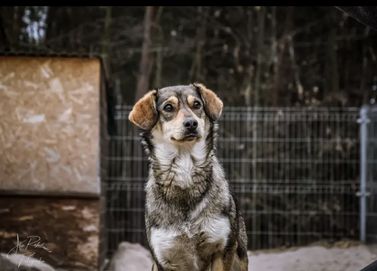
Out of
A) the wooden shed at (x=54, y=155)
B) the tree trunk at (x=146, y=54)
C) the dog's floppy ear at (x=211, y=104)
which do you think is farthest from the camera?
the tree trunk at (x=146, y=54)

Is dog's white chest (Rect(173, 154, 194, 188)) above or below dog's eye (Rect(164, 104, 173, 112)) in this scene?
below

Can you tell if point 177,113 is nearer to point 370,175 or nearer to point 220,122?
point 220,122

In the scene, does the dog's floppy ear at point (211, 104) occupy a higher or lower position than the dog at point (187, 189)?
higher

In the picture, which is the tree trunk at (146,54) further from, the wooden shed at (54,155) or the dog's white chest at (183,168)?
the dog's white chest at (183,168)

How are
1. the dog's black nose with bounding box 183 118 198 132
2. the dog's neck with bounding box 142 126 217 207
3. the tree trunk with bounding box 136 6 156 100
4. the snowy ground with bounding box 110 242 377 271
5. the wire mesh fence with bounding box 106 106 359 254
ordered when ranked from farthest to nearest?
the tree trunk with bounding box 136 6 156 100 < the wire mesh fence with bounding box 106 106 359 254 < the snowy ground with bounding box 110 242 377 271 < the dog's neck with bounding box 142 126 217 207 < the dog's black nose with bounding box 183 118 198 132

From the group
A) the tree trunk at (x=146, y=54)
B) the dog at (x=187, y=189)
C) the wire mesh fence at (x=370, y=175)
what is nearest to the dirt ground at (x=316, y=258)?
the wire mesh fence at (x=370, y=175)

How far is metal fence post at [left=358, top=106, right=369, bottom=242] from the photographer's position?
36.4 ft

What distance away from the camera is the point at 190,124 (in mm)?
4789

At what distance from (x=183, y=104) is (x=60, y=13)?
37.7 feet

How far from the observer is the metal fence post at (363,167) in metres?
11.1

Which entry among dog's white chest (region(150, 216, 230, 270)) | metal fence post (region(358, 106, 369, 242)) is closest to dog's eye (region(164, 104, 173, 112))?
dog's white chest (region(150, 216, 230, 270))

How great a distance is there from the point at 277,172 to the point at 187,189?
21.7ft

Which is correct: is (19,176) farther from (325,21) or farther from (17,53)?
(325,21)

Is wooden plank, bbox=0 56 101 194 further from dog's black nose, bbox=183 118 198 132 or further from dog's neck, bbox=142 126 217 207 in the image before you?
dog's black nose, bbox=183 118 198 132
